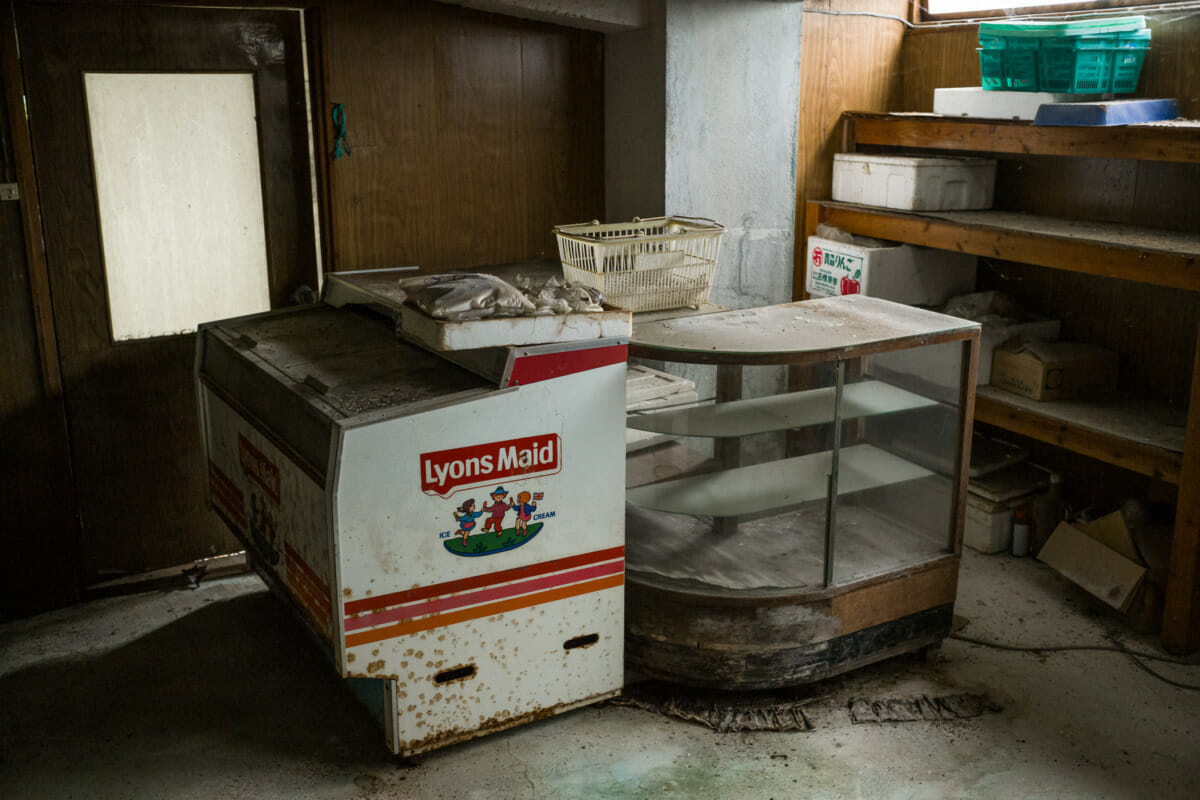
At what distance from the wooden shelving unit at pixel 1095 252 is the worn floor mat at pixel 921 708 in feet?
2.73

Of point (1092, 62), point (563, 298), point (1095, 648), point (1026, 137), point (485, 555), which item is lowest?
point (1095, 648)

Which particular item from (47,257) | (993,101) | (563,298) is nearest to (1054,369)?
(993,101)

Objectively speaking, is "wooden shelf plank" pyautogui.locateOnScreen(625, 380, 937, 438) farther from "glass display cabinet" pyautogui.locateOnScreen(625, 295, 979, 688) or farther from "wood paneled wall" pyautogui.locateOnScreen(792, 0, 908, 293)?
"wood paneled wall" pyautogui.locateOnScreen(792, 0, 908, 293)

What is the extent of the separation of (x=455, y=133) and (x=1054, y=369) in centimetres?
244

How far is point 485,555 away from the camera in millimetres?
2758

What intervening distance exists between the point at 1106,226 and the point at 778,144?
1289mm

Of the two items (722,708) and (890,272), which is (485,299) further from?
(890,272)

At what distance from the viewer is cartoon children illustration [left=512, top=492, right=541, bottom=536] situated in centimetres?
277

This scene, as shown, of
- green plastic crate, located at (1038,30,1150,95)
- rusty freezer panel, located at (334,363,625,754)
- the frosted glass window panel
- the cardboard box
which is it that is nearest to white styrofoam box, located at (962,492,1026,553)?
the cardboard box

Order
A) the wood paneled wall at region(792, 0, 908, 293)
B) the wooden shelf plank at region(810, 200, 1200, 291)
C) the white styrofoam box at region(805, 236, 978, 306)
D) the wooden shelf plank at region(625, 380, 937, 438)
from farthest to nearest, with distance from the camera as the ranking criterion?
the wood paneled wall at region(792, 0, 908, 293) → the white styrofoam box at region(805, 236, 978, 306) → the wooden shelf plank at region(810, 200, 1200, 291) → the wooden shelf plank at region(625, 380, 937, 438)

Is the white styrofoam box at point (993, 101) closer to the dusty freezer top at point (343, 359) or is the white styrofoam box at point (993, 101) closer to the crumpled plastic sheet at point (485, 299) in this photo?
the crumpled plastic sheet at point (485, 299)

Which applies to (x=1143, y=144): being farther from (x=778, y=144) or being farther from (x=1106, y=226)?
(x=778, y=144)

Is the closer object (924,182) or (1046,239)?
(1046,239)

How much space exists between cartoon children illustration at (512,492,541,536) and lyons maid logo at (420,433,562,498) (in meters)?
0.06
